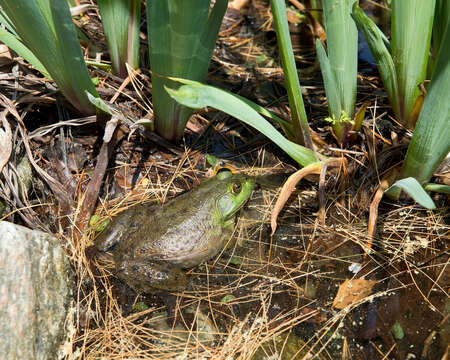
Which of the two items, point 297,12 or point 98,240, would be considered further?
point 297,12

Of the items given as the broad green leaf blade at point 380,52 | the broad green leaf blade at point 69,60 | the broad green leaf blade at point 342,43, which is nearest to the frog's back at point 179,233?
the broad green leaf blade at point 69,60

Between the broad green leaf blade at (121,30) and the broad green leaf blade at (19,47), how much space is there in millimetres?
472

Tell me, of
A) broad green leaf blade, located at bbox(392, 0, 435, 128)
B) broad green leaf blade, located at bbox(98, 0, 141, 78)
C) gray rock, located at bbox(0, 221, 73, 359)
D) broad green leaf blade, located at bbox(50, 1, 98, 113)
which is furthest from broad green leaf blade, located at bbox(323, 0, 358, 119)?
gray rock, located at bbox(0, 221, 73, 359)

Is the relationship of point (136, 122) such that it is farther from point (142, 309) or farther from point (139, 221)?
point (142, 309)

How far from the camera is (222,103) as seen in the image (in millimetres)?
2123

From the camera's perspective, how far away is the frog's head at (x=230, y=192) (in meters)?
2.88

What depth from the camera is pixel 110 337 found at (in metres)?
2.32

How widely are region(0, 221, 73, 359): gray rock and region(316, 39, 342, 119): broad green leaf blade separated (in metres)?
1.78

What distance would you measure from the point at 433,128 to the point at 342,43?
686mm

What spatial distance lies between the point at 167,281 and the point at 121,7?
1.68m

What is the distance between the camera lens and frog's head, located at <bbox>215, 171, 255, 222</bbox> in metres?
2.88

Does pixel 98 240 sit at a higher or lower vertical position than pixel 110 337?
higher

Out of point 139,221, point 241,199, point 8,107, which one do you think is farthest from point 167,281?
point 8,107

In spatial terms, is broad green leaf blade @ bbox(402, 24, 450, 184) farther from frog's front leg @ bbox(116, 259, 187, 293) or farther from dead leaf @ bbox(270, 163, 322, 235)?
frog's front leg @ bbox(116, 259, 187, 293)
